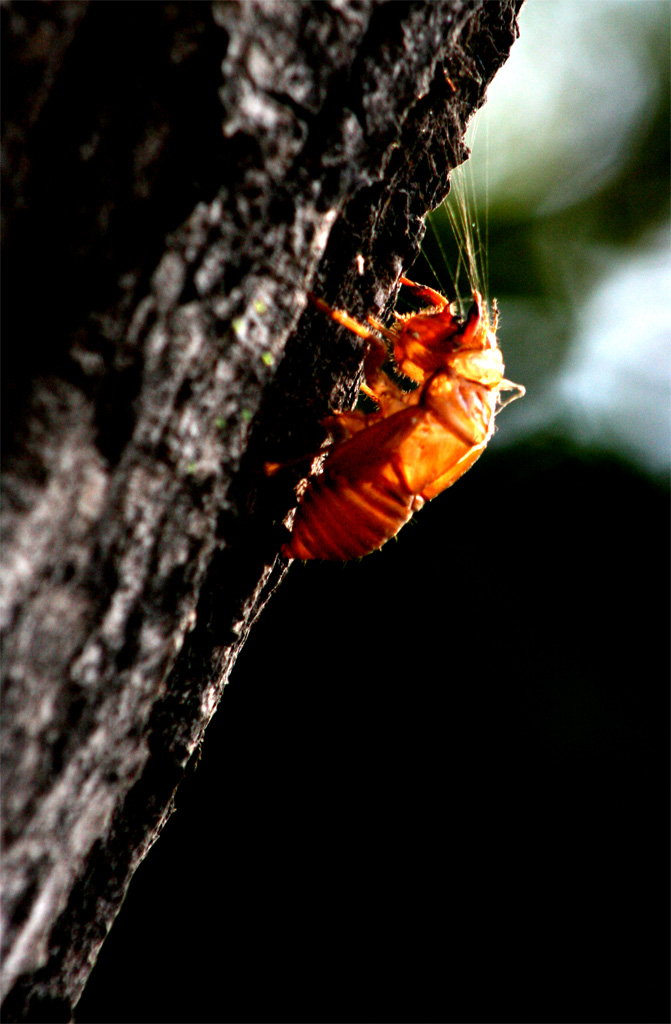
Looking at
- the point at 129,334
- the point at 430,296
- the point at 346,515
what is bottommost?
the point at 346,515

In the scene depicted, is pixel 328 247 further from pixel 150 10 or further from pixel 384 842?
pixel 384 842

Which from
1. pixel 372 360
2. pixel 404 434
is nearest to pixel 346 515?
pixel 404 434

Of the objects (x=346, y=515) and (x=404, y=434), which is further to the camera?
(x=404, y=434)

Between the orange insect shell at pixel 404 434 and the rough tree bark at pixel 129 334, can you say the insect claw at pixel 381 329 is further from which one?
the rough tree bark at pixel 129 334

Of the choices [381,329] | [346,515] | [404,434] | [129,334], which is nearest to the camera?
[129,334]

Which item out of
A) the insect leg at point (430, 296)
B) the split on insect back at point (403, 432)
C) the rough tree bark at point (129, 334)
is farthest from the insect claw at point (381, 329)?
the insect leg at point (430, 296)

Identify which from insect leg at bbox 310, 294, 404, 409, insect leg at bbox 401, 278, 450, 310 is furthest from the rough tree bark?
insect leg at bbox 401, 278, 450, 310

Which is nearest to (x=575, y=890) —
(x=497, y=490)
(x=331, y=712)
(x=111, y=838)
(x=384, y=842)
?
(x=384, y=842)

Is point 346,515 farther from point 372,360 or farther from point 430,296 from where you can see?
point 430,296
